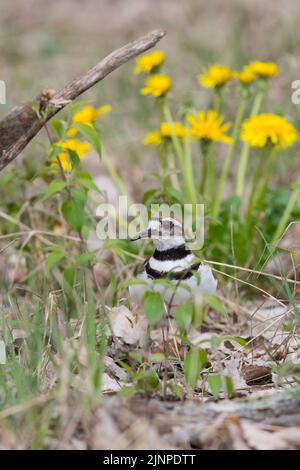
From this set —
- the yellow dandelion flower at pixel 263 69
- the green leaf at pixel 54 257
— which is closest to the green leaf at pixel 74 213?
the green leaf at pixel 54 257

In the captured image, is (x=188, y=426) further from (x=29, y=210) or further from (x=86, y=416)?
(x=29, y=210)

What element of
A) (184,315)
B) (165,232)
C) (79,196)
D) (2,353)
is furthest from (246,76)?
(2,353)

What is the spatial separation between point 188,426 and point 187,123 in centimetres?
211

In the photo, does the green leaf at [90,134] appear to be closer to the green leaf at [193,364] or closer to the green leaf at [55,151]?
the green leaf at [55,151]

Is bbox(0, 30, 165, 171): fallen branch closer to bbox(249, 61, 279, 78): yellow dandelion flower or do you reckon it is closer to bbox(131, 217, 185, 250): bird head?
bbox(131, 217, 185, 250): bird head

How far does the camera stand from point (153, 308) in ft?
8.19

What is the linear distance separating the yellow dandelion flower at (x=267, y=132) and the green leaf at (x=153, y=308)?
1.45m

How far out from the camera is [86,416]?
2.22 meters

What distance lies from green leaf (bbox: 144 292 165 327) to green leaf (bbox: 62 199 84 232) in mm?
730

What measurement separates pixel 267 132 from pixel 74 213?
1134mm

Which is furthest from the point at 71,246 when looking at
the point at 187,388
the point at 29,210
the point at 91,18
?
the point at 91,18
